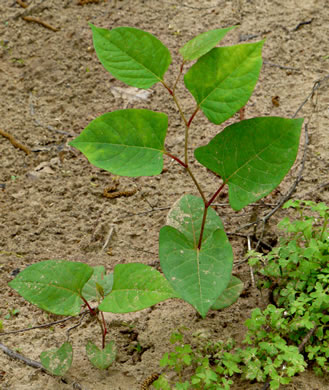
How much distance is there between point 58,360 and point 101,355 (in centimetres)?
13

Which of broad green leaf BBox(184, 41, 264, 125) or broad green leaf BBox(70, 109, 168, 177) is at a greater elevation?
broad green leaf BBox(184, 41, 264, 125)

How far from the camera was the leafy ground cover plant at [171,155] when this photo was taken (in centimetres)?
139

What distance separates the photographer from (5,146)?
2.64 m

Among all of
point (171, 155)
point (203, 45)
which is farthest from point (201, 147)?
point (203, 45)

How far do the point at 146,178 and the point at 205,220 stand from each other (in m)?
0.84

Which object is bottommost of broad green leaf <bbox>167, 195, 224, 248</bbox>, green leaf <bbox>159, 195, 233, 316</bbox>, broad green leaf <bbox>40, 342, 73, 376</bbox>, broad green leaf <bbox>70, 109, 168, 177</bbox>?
broad green leaf <bbox>40, 342, 73, 376</bbox>

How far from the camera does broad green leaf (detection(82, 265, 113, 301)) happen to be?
5.18ft

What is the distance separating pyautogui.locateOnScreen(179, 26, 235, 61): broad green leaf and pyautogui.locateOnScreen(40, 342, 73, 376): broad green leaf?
0.97m

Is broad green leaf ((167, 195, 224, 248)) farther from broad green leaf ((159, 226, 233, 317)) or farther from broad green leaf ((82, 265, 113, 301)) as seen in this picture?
broad green leaf ((82, 265, 113, 301))

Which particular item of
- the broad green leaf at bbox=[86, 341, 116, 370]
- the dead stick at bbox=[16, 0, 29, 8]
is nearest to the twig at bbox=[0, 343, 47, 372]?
the broad green leaf at bbox=[86, 341, 116, 370]

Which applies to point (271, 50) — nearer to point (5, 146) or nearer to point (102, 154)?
point (5, 146)

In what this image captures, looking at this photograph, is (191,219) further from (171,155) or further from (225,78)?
(225,78)

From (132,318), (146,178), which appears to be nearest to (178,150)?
(146,178)

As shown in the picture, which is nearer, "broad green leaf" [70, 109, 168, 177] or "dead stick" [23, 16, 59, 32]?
"broad green leaf" [70, 109, 168, 177]
